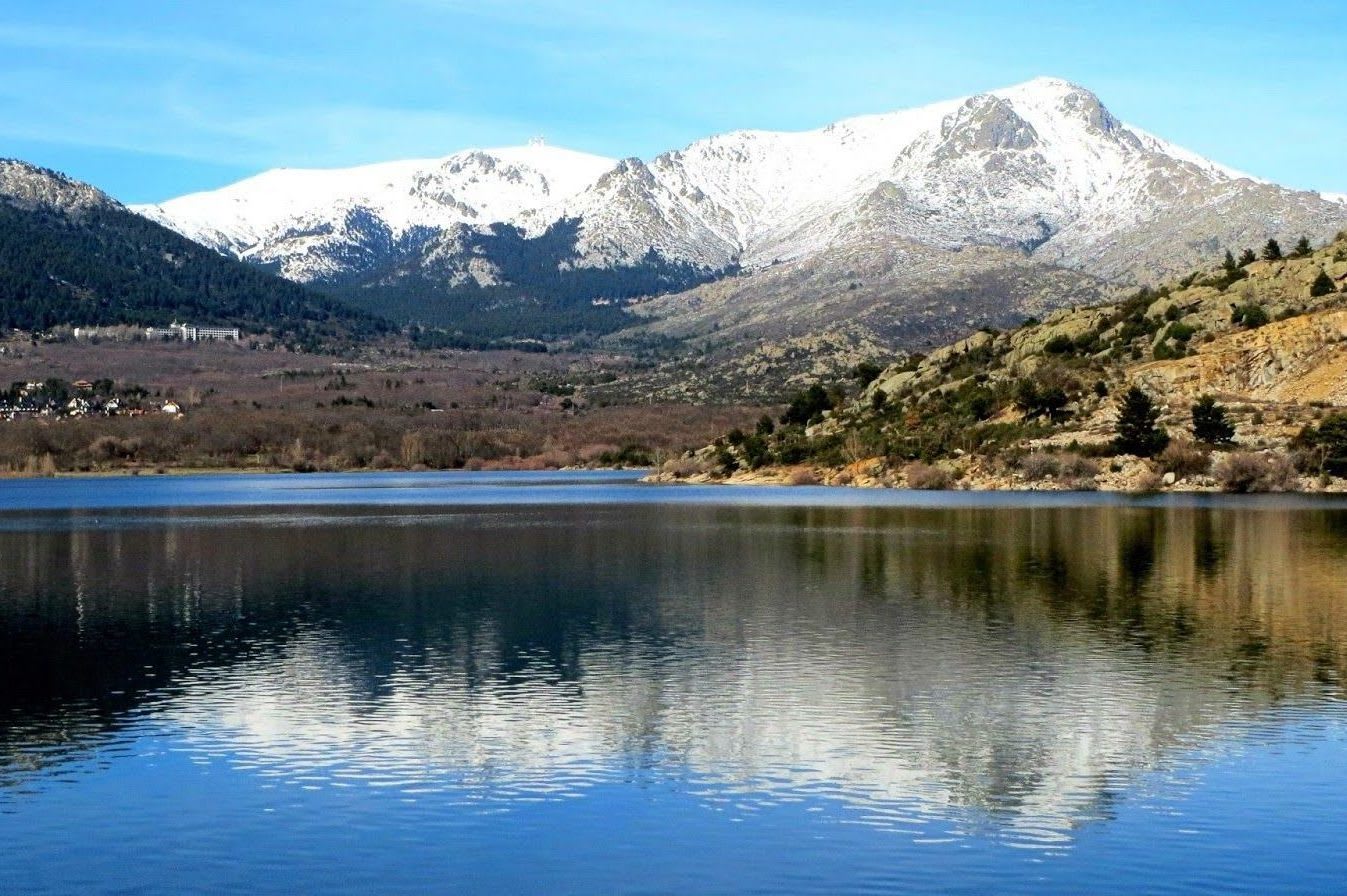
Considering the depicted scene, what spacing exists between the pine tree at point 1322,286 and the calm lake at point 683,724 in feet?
211

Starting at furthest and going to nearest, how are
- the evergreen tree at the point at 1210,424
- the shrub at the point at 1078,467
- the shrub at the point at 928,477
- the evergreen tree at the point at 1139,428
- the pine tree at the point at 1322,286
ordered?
the pine tree at the point at 1322,286
the shrub at the point at 928,477
the shrub at the point at 1078,467
the evergreen tree at the point at 1139,428
the evergreen tree at the point at 1210,424

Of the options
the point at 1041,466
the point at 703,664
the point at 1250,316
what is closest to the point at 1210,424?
the point at 1041,466

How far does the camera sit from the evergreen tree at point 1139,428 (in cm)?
10512

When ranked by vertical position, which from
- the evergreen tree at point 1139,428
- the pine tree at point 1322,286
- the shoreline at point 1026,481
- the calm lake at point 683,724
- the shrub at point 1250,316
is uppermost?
the pine tree at point 1322,286

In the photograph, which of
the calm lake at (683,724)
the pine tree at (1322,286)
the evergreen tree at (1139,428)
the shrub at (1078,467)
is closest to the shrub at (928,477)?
the shrub at (1078,467)

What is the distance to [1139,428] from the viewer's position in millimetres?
106062

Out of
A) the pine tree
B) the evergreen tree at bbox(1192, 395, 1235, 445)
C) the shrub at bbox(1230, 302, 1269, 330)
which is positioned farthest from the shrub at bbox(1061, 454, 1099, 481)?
the pine tree

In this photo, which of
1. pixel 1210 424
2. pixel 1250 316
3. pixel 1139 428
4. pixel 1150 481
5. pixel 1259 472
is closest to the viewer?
pixel 1259 472

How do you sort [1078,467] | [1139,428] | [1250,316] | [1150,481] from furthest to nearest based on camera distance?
1. [1250,316]
2. [1078,467]
3. [1139,428]
4. [1150,481]

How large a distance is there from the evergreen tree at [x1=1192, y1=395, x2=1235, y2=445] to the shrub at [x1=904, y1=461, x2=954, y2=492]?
1755 cm

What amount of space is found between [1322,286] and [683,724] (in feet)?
335

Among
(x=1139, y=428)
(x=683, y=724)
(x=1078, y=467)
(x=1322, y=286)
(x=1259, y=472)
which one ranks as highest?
(x=1322, y=286)

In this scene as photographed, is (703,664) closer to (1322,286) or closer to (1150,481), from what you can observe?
(1150,481)

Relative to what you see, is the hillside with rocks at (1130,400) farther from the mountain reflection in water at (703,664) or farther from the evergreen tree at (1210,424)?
the mountain reflection in water at (703,664)
